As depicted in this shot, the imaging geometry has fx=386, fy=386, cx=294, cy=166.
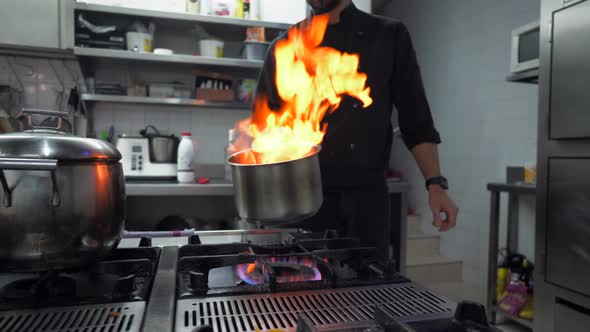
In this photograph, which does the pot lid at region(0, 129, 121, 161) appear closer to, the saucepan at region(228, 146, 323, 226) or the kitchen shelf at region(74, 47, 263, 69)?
the saucepan at region(228, 146, 323, 226)

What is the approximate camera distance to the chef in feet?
3.86

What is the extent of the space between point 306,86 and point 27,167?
71cm

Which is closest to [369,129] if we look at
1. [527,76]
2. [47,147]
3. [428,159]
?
[428,159]

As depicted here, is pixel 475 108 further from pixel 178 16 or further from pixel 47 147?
pixel 47 147

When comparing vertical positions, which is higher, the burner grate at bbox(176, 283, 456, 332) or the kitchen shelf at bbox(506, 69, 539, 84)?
the kitchen shelf at bbox(506, 69, 539, 84)

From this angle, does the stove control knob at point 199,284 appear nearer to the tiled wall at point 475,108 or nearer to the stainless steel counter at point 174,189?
the stainless steel counter at point 174,189

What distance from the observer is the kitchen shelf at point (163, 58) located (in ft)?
7.33

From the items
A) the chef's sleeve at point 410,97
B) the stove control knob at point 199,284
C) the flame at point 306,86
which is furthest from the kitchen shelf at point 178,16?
the stove control knob at point 199,284

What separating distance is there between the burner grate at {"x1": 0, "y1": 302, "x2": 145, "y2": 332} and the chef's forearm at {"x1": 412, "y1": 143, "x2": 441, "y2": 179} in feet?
2.88

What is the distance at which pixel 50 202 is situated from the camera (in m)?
0.49

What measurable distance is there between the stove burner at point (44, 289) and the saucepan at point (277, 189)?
27 centimetres

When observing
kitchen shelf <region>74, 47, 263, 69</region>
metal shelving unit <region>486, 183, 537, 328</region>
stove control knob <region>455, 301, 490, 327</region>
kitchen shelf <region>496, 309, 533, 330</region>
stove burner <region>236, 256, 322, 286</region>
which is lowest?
kitchen shelf <region>496, 309, 533, 330</region>

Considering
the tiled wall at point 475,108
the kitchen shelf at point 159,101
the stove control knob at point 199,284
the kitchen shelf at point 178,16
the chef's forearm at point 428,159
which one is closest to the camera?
the stove control knob at point 199,284

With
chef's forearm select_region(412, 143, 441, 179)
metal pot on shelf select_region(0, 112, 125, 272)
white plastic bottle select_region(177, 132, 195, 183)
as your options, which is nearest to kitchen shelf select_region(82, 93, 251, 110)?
white plastic bottle select_region(177, 132, 195, 183)
